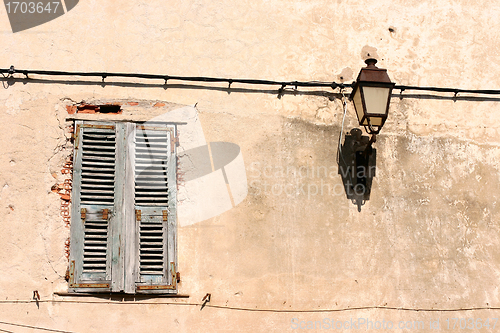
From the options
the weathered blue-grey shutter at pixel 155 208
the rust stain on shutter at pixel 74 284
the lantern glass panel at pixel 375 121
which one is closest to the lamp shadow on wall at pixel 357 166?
the lantern glass panel at pixel 375 121

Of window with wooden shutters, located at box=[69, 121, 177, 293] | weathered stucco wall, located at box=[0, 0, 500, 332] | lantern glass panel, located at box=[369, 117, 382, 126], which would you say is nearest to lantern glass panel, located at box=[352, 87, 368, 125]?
lantern glass panel, located at box=[369, 117, 382, 126]

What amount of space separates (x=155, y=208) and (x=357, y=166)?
2.00 meters

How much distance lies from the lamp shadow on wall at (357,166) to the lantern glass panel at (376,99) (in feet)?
1.63

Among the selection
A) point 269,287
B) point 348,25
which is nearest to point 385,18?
point 348,25

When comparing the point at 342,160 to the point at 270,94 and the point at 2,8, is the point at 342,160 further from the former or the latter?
the point at 2,8

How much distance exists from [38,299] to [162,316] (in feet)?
3.56

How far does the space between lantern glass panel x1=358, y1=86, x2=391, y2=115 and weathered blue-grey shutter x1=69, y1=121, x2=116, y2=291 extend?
2.39 meters

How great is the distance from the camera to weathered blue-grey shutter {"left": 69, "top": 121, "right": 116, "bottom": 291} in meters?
5.03

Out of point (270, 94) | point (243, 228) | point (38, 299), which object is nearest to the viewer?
point (38, 299)

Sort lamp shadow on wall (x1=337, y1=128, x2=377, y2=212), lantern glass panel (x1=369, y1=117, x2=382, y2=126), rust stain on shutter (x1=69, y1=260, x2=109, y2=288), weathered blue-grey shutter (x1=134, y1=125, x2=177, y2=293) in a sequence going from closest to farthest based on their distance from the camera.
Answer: rust stain on shutter (x1=69, y1=260, x2=109, y2=288)
weathered blue-grey shutter (x1=134, y1=125, x2=177, y2=293)
lantern glass panel (x1=369, y1=117, x2=382, y2=126)
lamp shadow on wall (x1=337, y1=128, x2=377, y2=212)

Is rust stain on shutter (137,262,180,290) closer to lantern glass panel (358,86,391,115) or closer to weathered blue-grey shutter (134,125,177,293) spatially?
weathered blue-grey shutter (134,125,177,293)

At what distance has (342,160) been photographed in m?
5.61

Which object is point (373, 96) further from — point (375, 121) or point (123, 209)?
point (123, 209)

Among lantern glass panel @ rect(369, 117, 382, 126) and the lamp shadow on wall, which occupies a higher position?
lantern glass panel @ rect(369, 117, 382, 126)
